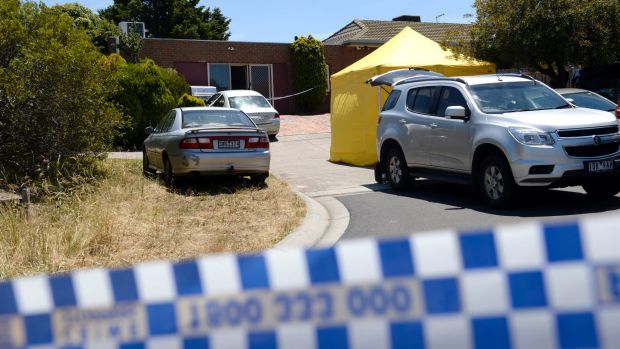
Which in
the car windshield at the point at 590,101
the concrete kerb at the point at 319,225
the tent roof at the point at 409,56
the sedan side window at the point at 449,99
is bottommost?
the concrete kerb at the point at 319,225

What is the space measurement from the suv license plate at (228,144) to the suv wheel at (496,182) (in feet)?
13.2

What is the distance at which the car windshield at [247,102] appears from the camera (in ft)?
69.6

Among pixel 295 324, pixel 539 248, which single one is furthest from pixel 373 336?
pixel 539 248

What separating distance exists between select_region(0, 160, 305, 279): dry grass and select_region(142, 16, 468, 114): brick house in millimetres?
18936

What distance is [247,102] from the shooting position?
21531mm

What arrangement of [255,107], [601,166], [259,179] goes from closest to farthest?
[601,166], [259,179], [255,107]

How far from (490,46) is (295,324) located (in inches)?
687

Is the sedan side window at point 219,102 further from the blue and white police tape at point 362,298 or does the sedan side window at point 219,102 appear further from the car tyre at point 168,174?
the blue and white police tape at point 362,298

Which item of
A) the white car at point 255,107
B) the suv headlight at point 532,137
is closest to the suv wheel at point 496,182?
the suv headlight at point 532,137

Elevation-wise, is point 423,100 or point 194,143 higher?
point 423,100

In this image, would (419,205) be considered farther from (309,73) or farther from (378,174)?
(309,73)

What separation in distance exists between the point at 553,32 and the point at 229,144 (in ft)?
32.8

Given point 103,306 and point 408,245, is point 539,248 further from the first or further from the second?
point 103,306

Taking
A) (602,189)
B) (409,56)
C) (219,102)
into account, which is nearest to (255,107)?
(219,102)
